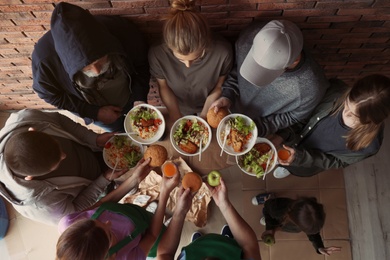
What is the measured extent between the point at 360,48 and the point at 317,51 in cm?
33

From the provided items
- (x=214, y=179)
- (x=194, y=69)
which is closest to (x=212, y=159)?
(x=214, y=179)

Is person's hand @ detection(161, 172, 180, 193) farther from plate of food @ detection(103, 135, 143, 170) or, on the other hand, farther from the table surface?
the table surface

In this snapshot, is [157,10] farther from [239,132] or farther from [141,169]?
[141,169]

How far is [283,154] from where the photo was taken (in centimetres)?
233

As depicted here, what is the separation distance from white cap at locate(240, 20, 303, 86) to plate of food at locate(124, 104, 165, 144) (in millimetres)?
870

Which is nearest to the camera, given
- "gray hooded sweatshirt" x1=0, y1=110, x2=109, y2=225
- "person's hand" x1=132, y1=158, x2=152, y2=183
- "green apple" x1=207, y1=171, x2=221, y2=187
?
"gray hooded sweatshirt" x1=0, y1=110, x2=109, y2=225

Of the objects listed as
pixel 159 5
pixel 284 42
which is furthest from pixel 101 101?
pixel 284 42

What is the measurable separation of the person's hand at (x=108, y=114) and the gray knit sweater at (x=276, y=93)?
2.85 feet

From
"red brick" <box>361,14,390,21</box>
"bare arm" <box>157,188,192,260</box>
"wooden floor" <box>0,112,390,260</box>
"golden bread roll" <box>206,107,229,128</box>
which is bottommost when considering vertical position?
"wooden floor" <box>0,112,390,260</box>

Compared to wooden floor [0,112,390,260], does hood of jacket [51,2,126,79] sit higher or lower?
higher

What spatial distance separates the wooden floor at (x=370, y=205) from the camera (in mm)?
3010

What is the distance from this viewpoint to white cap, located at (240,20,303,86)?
A: 69.4 inches

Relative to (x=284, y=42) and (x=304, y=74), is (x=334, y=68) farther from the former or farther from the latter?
(x=284, y=42)

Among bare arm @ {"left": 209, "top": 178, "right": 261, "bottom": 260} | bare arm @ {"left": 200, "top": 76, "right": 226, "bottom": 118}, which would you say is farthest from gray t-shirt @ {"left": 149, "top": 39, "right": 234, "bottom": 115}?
bare arm @ {"left": 209, "top": 178, "right": 261, "bottom": 260}
